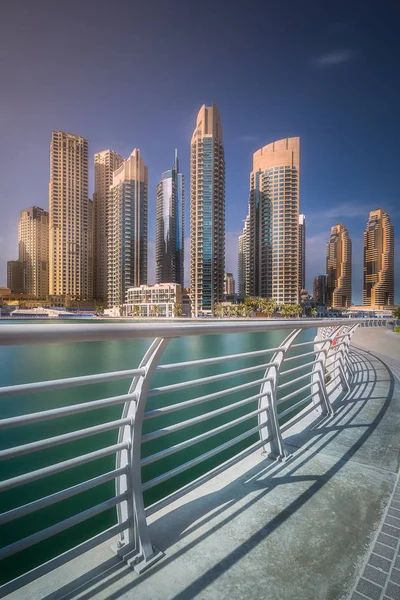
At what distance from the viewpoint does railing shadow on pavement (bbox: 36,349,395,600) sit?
1.53 m

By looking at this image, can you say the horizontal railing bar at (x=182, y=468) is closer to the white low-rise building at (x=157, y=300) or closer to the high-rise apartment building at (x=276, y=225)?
the white low-rise building at (x=157, y=300)

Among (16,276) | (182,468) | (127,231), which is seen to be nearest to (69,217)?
(127,231)

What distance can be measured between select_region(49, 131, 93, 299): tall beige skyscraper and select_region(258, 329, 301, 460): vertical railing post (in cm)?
15197

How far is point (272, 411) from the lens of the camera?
2947 millimetres

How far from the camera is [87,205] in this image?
15188cm

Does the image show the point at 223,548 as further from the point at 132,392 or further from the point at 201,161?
the point at 201,161

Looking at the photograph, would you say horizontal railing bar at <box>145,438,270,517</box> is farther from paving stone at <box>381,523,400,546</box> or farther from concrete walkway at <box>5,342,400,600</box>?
paving stone at <box>381,523,400,546</box>

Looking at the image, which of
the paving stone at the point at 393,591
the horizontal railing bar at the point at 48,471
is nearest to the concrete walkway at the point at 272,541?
the paving stone at the point at 393,591

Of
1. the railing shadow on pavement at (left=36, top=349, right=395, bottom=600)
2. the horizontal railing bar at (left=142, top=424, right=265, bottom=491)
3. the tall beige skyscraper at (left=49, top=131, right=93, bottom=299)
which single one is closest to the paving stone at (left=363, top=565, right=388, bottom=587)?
the railing shadow on pavement at (left=36, top=349, right=395, bottom=600)

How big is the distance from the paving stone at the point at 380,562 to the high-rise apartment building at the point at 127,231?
13798 centimetres

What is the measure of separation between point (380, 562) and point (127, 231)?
14542 cm

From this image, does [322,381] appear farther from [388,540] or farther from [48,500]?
[48,500]

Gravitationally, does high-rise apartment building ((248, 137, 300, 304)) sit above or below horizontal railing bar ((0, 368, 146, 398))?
above

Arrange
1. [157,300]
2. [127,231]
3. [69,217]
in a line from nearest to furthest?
[157,300] → [127,231] → [69,217]
